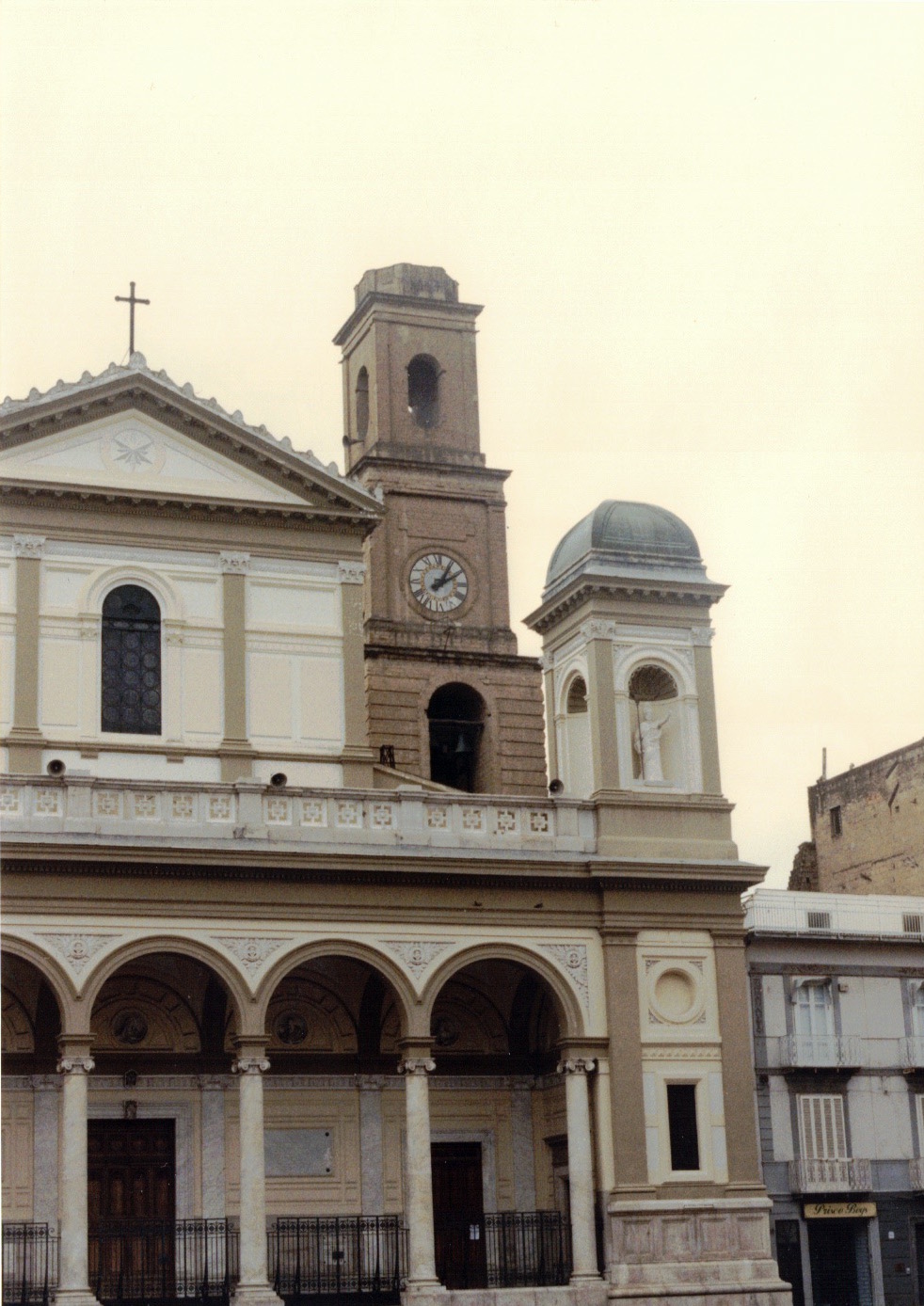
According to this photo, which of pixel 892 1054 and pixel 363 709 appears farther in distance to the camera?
pixel 892 1054

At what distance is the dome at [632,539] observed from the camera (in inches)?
1310

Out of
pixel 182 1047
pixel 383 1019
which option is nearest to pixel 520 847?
pixel 383 1019

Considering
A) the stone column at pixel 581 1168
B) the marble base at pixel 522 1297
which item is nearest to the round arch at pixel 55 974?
the marble base at pixel 522 1297

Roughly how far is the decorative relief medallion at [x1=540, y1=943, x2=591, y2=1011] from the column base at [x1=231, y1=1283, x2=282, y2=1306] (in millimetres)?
6375

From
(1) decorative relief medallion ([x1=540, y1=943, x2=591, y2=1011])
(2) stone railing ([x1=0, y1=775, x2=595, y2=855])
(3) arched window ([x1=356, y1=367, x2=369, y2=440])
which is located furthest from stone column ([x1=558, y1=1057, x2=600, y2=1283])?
(3) arched window ([x1=356, y1=367, x2=369, y2=440])

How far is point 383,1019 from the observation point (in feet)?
106

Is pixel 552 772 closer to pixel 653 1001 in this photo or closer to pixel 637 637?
pixel 637 637

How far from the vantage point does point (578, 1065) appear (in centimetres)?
3019

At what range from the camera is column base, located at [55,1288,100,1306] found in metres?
26.6

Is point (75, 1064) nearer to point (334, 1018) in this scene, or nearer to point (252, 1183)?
point (252, 1183)

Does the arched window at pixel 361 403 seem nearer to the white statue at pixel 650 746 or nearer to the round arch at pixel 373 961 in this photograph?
the white statue at pixel 650 746

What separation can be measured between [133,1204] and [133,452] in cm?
1164

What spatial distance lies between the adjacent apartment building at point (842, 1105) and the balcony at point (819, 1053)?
0.02m

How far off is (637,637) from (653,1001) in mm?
5996
